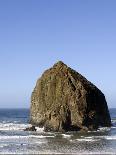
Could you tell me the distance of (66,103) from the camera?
8931 centimetres

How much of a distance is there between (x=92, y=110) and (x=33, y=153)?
3645 cm

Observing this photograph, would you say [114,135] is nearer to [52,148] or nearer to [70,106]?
[70,106]

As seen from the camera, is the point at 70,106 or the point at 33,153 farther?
the point at 70,106

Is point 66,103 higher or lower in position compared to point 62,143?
higher

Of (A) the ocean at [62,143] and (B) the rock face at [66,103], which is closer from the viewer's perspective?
(A) the ocean at [62,143]

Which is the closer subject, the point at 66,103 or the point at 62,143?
the point at 62,143

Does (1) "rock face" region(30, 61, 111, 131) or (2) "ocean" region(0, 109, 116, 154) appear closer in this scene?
(2) "ocean" region(0, 109, 116, 154)

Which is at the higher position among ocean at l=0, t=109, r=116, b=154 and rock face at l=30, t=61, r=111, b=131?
rock face at l=30, t=61, r=111, b=131

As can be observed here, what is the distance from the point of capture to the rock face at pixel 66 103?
86562mm

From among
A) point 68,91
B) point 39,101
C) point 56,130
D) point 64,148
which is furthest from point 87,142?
point 39,101

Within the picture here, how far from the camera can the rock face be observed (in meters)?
86.6

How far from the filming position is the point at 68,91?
298 ft

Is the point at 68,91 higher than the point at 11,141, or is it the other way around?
the point at 68,91

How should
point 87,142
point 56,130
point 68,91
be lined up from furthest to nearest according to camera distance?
point 68,91 → point 56,130 → point 87,142
